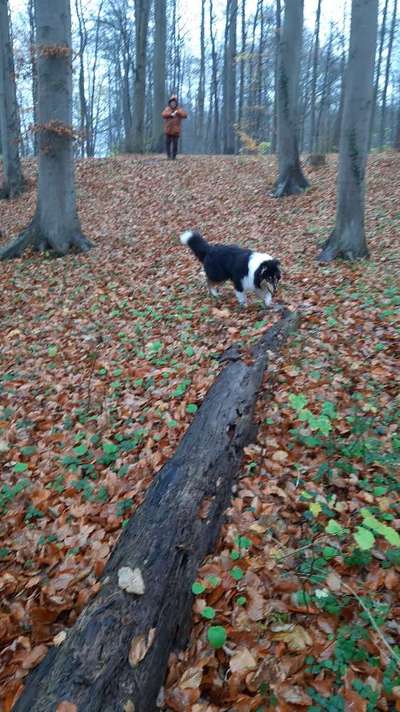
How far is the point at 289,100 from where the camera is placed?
1238 cm

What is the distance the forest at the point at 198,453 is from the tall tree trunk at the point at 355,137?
0.11 feet

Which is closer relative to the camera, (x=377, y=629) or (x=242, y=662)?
(x=377, y=629)

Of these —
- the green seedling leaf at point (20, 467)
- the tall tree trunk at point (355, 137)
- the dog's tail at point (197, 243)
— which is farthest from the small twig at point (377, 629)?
the tall tree trunk at point (355, 137)

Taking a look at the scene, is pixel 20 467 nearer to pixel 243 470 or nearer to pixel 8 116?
pixel 243 470

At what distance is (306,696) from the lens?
91.2 inches

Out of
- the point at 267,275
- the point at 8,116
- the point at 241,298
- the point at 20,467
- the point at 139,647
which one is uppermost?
the point at 8,116

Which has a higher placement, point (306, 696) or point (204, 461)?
point (204, 461)

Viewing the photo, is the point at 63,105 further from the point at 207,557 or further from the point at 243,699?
the point at 243,699

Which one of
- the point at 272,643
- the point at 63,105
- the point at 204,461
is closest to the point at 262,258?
the point at 204,461

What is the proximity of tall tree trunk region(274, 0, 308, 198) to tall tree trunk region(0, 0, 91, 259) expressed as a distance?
6.05 meters

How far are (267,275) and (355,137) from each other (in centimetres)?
351

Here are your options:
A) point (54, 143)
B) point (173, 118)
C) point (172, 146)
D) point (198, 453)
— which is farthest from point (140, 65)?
point (198, 453)

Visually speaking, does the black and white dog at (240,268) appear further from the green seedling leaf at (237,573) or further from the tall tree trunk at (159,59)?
the tall tree trunk at (159,59)

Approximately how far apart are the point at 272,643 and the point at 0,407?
12.6ft
